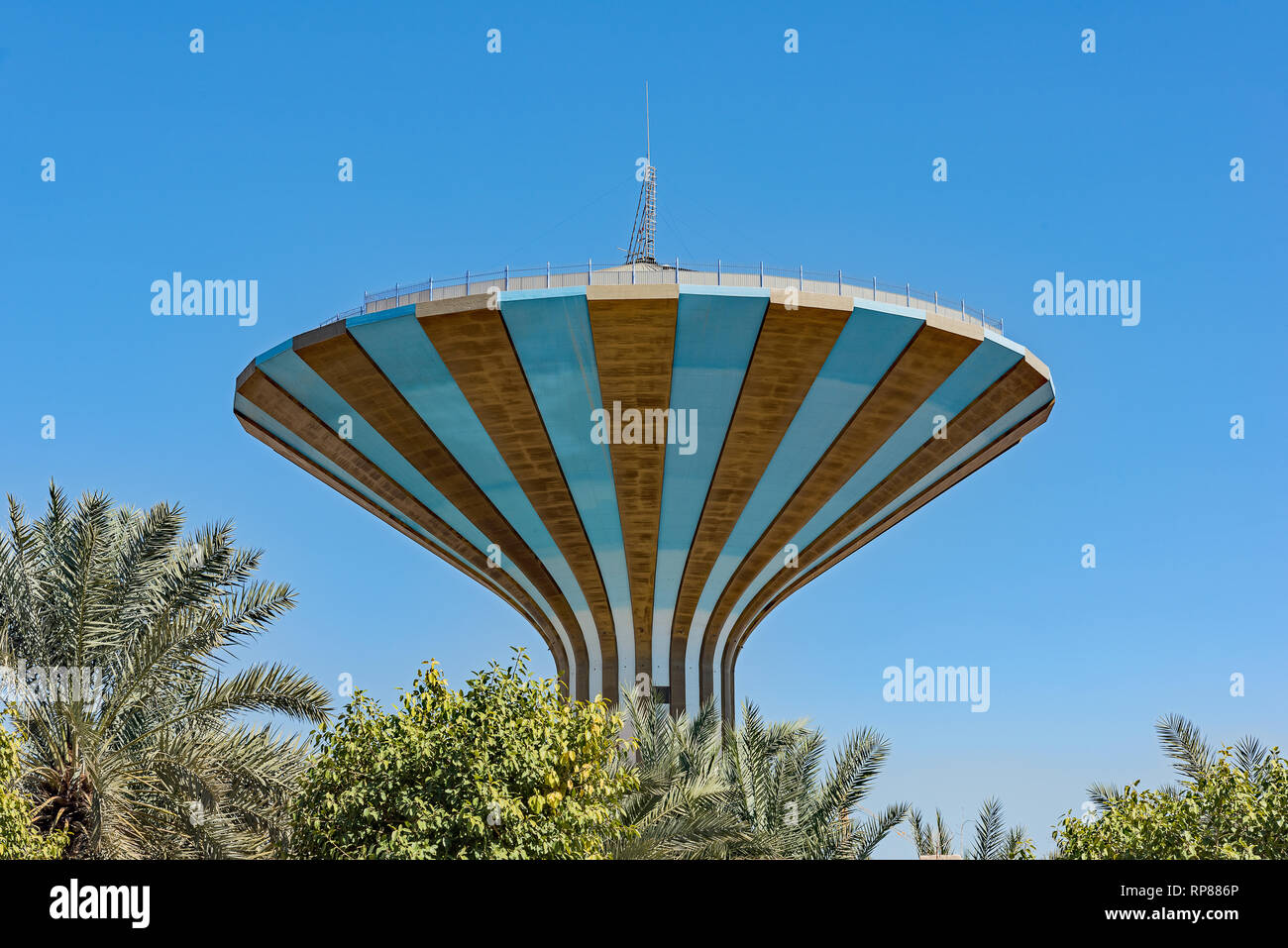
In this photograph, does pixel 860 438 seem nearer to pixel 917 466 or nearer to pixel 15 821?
pixel 917 466

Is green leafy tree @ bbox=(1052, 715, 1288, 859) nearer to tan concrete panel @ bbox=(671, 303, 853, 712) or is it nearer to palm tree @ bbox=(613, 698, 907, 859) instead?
palm tree @ bbox=(613, 698, 907, 859)

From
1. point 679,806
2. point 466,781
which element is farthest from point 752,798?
point 466,781

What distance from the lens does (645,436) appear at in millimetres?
22484

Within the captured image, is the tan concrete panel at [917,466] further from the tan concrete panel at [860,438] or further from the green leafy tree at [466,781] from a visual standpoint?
the green leafy tree at [466,781]

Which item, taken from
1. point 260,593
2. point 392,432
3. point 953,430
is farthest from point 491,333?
point 953,430

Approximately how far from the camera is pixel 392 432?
76.0 ft

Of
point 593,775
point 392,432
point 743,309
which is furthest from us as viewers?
point 392,432

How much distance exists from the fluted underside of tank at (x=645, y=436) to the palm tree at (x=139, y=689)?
15.2ft

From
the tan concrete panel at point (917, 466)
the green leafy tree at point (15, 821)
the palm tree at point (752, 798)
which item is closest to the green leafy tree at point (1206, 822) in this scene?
the palm tree at point (752, 798)

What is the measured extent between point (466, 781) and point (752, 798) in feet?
18.8

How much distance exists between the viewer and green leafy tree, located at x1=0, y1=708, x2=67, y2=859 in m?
14.8

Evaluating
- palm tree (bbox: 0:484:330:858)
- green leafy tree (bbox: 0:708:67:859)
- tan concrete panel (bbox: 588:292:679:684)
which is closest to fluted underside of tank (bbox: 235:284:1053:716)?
tan concrete panel (bbox: 588:292:679:684)
